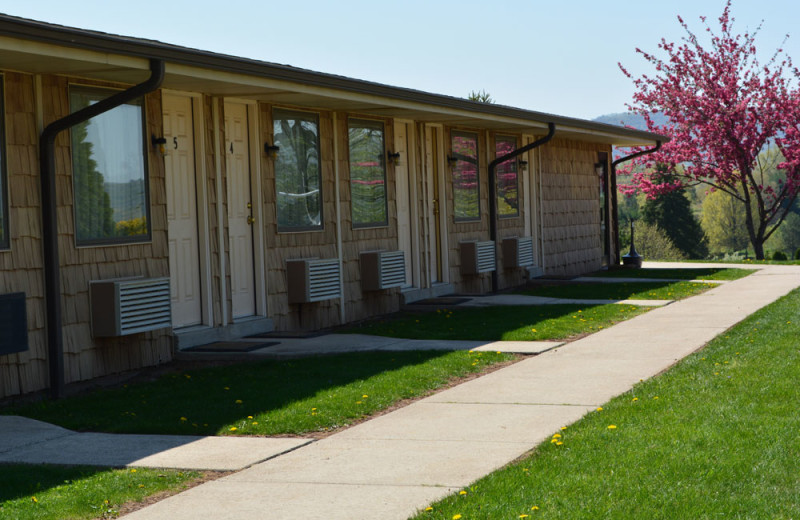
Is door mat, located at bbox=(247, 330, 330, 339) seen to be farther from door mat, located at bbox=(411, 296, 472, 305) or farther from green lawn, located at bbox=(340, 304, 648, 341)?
door mat, located at bbox=(411, 296, 472, 305)

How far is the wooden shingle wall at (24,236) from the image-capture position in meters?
7.57

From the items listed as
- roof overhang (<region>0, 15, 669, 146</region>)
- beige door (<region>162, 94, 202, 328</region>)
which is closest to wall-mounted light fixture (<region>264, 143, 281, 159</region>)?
roof overhang (<region>0, 15, 669, 146</region>)

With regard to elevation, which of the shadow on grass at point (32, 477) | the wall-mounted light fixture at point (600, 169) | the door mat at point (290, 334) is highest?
the wall-mounted light fixture at point (600, 169)

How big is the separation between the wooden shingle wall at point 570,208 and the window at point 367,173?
5.64 meters

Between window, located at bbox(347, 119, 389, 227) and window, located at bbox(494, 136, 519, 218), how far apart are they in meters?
3.60

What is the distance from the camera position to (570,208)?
1959 centimetres

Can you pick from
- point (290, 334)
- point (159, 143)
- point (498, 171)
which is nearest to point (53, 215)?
point (159, 143)

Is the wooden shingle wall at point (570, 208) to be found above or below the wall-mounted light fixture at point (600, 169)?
below

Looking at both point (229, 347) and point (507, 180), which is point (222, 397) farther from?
point (507, 180)

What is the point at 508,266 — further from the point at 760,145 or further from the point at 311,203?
the point at 760,145

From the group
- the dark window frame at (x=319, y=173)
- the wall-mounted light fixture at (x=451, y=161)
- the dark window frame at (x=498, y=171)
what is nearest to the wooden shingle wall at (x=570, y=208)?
the dark window frame at (x=498, y=171)

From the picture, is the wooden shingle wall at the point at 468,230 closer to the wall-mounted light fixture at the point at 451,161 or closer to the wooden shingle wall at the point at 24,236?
the wall-mounted light fixture at the point at 451,161

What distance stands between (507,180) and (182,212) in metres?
8.01

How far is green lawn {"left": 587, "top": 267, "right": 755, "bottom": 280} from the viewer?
17812mm
